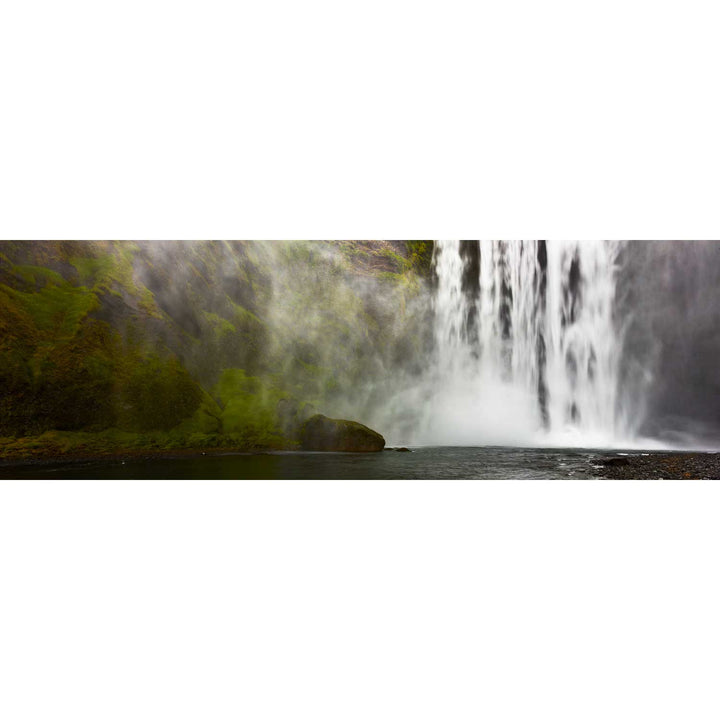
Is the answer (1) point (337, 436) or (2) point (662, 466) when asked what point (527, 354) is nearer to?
(2) point (662, 466)

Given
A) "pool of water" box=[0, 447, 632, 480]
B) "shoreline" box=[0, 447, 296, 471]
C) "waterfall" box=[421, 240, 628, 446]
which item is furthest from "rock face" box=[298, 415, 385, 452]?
"waterfall" box=[421, 240, 628, 446]

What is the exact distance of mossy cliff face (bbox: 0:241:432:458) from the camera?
5.02 m

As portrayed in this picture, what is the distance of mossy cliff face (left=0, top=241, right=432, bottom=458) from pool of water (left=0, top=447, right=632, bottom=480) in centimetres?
23

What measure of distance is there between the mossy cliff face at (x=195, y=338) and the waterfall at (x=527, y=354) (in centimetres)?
42

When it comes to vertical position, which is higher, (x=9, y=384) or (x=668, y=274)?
(x=668, y=274)

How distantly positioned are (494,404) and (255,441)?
2768 mm

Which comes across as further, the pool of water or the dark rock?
the dark rock

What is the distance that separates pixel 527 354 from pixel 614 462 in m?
1.47

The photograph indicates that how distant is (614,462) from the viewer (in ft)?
16.5

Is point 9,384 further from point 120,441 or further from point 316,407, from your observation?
point 316,407


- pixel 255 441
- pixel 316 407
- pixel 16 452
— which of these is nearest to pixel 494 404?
pixel 316 407

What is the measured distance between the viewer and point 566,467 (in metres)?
4.94

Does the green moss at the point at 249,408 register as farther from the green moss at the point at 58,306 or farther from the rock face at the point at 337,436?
the green moss at the point at 58,306

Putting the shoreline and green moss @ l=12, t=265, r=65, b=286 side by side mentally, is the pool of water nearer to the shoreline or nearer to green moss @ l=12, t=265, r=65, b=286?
the shoreline
